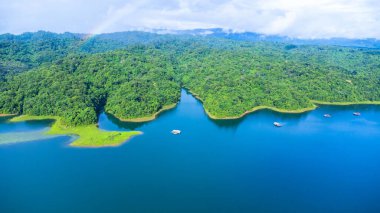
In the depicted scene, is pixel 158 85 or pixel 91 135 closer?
pixel 91 135

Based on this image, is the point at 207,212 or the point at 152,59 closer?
the point at 207,212

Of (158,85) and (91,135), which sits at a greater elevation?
(158,85)

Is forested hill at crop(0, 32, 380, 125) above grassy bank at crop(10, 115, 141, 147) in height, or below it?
above

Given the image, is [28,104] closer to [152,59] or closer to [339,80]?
[152,59]

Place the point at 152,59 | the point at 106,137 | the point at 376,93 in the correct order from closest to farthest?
1. the point at 106,137
2. the point at 376,93
3. the point at 152,59

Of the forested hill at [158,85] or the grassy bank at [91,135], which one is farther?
the forested hill at [158,85]

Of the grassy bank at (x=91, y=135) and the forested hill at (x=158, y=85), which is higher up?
the forested hill at (x=158, y=85)

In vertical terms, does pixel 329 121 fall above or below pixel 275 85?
below

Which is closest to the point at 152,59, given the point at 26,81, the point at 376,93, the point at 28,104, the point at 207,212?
the point at 26,81
